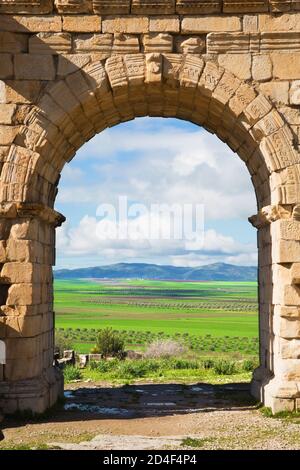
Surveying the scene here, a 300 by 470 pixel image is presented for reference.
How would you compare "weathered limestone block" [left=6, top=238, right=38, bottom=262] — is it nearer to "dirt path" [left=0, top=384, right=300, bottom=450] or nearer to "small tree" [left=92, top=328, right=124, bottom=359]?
"dirt path" [left=0, top=384, right=300, bottom=450]

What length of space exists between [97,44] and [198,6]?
1.81 m

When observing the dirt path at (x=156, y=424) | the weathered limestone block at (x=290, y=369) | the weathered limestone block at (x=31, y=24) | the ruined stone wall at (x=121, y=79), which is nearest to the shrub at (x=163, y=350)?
the dirt path at (x=156, y=424)

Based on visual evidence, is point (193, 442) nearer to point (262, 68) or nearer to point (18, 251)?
point (18, 251)

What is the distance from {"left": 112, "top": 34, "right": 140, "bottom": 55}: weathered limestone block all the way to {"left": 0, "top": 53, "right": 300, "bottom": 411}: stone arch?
103 mm

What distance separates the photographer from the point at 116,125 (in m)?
12.7

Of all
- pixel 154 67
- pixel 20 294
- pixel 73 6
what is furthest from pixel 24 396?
pixel 73 6

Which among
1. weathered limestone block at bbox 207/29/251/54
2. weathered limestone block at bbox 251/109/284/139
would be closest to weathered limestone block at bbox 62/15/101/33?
weathered limestone block at bbox 207/29/251/54

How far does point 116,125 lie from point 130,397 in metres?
5.39

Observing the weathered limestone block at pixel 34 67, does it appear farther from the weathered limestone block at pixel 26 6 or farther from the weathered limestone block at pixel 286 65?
the weathered limestone block at pixel 286 65

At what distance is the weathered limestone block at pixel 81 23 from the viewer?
10641 mm

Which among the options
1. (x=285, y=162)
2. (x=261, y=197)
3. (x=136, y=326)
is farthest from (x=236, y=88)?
(x=136, y=326)

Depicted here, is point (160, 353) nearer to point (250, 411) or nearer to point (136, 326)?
point (250, 411)

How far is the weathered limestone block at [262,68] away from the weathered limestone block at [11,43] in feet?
12.8

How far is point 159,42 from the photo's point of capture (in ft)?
34.8
